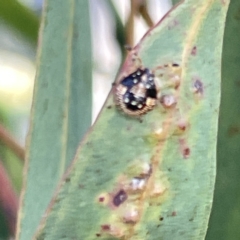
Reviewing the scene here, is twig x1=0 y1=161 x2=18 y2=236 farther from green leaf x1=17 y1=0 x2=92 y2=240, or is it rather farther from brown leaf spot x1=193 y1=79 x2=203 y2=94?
brown leaf spot x1=193 y1=79 x2=203 y2=94

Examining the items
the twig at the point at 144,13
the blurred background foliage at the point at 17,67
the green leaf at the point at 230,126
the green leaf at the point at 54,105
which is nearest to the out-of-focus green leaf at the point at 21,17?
the blurred background foliage at the point at 17,67

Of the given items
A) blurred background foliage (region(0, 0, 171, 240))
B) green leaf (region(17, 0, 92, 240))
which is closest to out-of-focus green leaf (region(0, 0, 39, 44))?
blurred background foliage (region(0, 0, 171, 240))

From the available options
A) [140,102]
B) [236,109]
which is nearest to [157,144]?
[140,102]

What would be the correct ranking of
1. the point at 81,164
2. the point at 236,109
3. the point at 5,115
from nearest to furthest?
1. the point at 81,164
2. the point at 236,109
3. the point at 5,115

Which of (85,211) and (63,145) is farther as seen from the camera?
(63,145)

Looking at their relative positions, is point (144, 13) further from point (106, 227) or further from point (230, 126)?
point (106, 227)

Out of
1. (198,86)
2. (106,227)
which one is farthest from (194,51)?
(106,227)

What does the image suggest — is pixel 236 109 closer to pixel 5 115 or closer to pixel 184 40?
pixel 184 40
